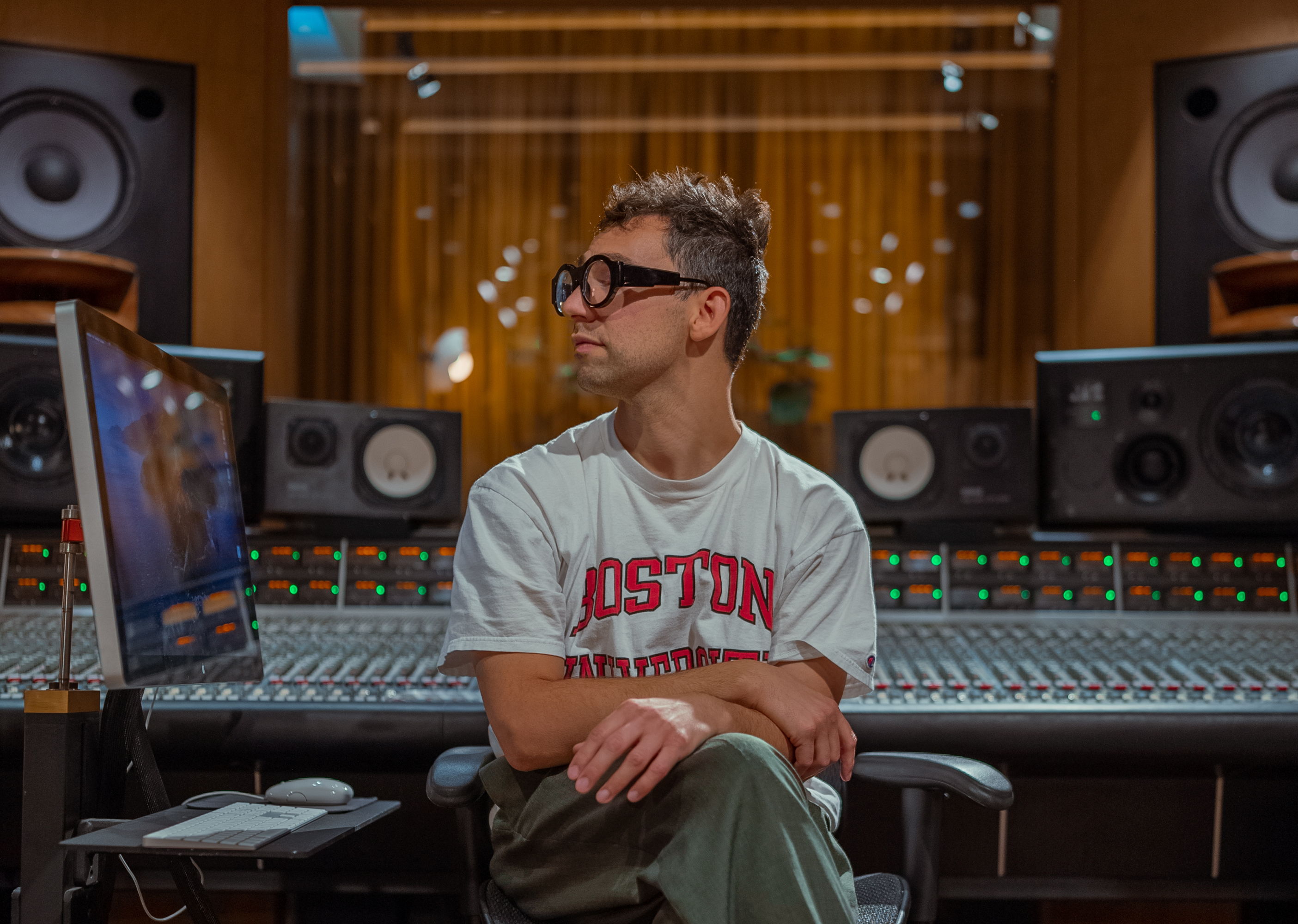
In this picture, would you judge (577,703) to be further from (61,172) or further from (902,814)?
(61,172)

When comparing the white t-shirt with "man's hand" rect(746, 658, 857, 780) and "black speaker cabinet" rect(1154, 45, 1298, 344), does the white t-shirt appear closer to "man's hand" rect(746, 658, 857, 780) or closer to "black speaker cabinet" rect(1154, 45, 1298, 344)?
"man's hand" rect(746, 658, 857, 780)

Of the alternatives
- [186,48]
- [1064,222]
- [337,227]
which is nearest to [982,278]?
[1064,222]

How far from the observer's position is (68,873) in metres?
1.18

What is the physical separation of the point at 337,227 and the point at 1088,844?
3.42 metres

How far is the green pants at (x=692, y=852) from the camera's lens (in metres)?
1.04

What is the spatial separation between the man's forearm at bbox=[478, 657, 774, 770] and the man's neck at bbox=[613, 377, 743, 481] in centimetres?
31

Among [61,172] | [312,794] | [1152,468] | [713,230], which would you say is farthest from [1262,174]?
[61,172]

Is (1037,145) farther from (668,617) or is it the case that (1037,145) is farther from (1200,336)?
(668,617)

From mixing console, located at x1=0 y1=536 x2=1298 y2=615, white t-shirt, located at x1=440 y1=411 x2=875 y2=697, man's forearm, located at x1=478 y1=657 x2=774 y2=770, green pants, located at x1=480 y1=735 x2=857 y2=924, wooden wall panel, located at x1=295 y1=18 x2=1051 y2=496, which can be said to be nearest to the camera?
green pants, located at x1=480 y1=735 x2=857 y2=924

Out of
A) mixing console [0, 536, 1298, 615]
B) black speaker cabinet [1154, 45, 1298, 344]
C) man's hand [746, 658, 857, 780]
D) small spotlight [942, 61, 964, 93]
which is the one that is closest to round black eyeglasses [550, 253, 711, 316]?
man's hand [746, 658, 857, 780]

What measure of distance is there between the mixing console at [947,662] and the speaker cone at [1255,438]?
289 mm

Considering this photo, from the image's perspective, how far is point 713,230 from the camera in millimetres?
1530

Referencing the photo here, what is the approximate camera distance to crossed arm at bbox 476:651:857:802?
48.8 inches

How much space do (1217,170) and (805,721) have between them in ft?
6.18
